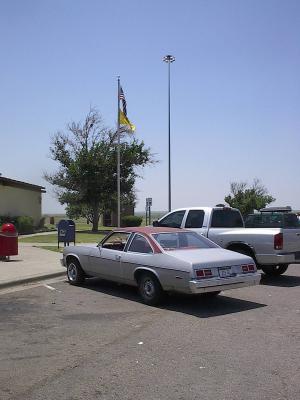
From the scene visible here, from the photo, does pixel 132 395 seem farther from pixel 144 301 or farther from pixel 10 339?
pixel 144 301

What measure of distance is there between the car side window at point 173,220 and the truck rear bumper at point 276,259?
2.56m

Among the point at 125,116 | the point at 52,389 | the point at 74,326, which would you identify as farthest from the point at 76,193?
the point at 52,389

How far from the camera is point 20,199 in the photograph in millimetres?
31141

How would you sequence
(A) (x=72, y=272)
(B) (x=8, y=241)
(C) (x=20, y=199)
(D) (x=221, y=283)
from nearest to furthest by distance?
(D) (x=221, y=283) < (A) (x=72, y=272) < (B) (x=8, y=241) < (C) (x=20, y=199)

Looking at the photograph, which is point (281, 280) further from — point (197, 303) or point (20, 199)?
point (20, 199)

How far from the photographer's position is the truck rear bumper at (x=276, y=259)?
12.0 metres

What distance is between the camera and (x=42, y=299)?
10008 mm

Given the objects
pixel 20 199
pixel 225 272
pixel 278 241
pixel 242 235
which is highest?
pixel 20 199

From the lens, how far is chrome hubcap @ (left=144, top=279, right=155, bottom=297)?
931cm

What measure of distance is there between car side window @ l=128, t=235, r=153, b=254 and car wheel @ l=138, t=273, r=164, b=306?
479 mm

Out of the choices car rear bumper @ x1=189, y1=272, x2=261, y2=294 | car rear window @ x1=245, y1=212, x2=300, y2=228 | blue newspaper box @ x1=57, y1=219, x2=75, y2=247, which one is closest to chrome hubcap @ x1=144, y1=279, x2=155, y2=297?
car rear bumper @ x1=189, y1=272, x2=261, y2=294

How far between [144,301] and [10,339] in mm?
3088

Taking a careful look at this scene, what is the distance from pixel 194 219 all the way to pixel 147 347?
7313 millimetres

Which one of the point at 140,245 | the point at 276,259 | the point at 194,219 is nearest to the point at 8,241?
the point at 194,219
